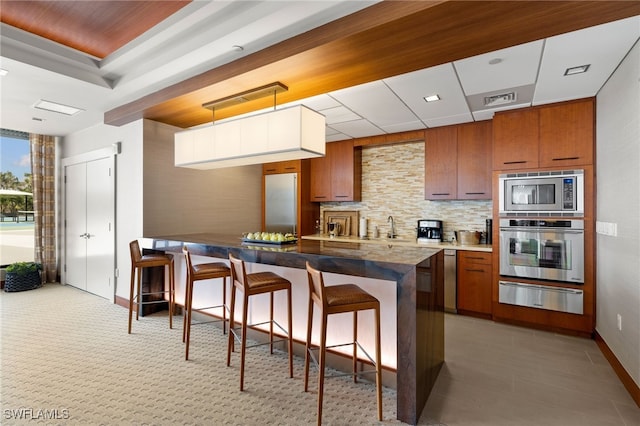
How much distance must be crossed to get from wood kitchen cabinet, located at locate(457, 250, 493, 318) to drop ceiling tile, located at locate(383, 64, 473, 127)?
1776 millimetres

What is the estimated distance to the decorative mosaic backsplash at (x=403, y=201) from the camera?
4613mm

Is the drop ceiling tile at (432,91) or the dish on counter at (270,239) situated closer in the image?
the drop ceiling tile at (432,91)

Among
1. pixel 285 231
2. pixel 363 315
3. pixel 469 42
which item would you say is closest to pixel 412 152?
pixel 285 231

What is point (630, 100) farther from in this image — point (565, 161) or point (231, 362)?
point (231, 362)

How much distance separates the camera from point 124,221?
425 cm

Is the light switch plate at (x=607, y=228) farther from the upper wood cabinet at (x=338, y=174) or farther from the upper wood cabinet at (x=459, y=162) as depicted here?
the upper wood cabinet at (x=338, y=174)

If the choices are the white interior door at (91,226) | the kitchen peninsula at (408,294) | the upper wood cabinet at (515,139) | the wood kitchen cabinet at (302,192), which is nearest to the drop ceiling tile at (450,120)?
the upper wood cabinet at (515,139)

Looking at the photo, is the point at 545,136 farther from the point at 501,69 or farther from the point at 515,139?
the point at 501,69

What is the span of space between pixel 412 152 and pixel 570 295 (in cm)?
279

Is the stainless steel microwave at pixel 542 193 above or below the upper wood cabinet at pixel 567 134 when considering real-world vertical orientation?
below

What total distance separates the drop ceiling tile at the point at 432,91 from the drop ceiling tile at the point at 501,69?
108mm

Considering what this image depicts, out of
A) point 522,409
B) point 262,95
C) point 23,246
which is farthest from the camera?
point 23,246

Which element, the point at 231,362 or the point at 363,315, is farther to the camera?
the point at 231,362

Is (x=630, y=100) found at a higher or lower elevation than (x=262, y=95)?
lower
